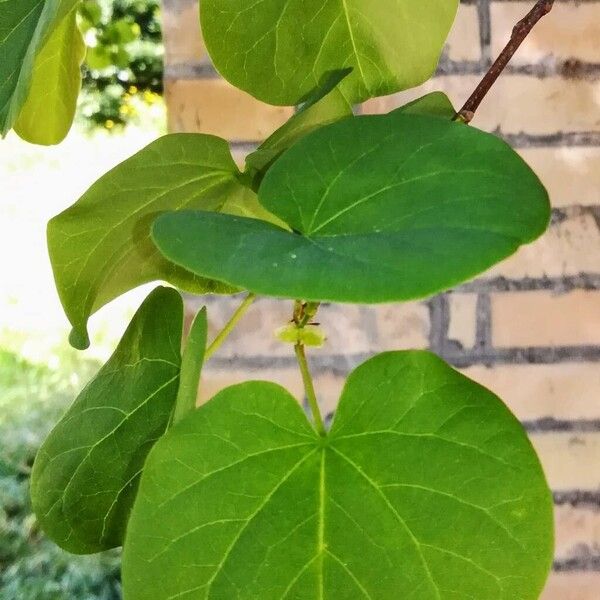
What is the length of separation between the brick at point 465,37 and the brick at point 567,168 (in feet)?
0.36

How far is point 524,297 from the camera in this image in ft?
2.47

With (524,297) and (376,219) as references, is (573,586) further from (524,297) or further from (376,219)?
(376,219)

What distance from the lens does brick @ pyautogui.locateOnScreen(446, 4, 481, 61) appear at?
708 mm

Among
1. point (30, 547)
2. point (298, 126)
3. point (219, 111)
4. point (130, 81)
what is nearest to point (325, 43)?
→ point (298, 126)

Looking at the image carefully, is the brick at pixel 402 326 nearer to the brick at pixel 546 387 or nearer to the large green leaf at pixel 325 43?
the brick at pixel 546 387

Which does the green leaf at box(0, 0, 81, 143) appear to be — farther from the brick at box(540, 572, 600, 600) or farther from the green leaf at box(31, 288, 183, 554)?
the brick at box(540, 572, 600, 600)

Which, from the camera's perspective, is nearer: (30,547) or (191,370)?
(191,370)

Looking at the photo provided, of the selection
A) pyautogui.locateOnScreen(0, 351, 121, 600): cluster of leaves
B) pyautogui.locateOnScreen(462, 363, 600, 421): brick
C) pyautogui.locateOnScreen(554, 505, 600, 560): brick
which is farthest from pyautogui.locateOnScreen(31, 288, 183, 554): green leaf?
pyautogui.locateOnScreen(0, 351, 121, 600): cluster of leaves

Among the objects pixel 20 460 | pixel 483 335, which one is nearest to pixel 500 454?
pixel 483 335

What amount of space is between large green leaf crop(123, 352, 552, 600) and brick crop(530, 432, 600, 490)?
502 mm

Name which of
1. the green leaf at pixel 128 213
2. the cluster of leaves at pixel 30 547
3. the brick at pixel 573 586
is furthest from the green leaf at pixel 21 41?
the cluster of leaves at pixel 30 547

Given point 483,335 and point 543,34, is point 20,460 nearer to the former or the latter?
point 483,335

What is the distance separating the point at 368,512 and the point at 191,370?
0.33ft

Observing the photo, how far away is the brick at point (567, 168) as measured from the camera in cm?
72
